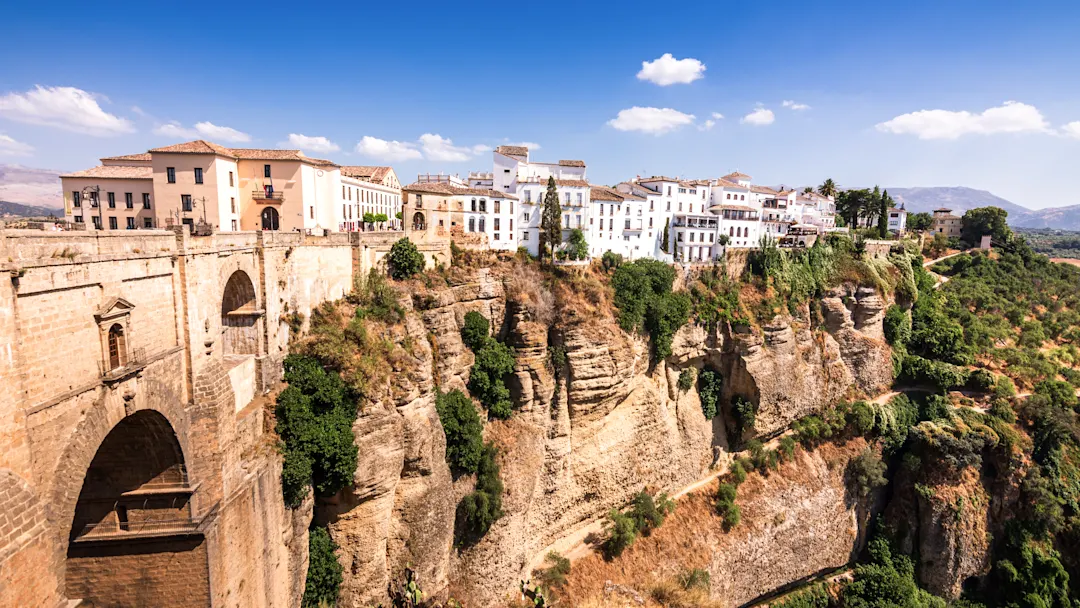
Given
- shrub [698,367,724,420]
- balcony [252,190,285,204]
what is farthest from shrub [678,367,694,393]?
balcony [252,190,285,204]

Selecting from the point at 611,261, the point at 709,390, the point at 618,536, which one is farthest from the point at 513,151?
the point at 618,536

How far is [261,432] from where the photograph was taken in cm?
1623

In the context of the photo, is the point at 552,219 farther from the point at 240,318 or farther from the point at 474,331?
the point at 240,318

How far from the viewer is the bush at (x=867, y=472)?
3381 centimetres

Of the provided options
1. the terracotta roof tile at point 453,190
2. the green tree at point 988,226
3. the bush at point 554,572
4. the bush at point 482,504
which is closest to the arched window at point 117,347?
the bush at point 482,504

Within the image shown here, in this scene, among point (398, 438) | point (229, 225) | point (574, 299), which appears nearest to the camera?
point (398, 438)

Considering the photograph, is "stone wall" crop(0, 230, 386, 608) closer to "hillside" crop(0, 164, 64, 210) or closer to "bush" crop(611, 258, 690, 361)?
"bush" crop(611, 258, 690, 361)

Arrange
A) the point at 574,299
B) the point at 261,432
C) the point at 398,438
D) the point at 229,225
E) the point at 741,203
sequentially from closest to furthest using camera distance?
the point at 261,432, the point at 398,438, the point at 229,225, the point at 574,299, the point at 741,203

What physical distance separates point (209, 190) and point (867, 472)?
128 feet

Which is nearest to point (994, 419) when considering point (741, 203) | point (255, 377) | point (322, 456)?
point (741, 203)

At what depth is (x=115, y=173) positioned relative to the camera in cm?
2330

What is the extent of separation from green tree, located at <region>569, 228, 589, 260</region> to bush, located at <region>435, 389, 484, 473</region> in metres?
13.4

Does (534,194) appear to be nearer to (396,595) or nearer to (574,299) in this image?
(574,299)

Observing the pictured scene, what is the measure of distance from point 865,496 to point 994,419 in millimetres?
9361
